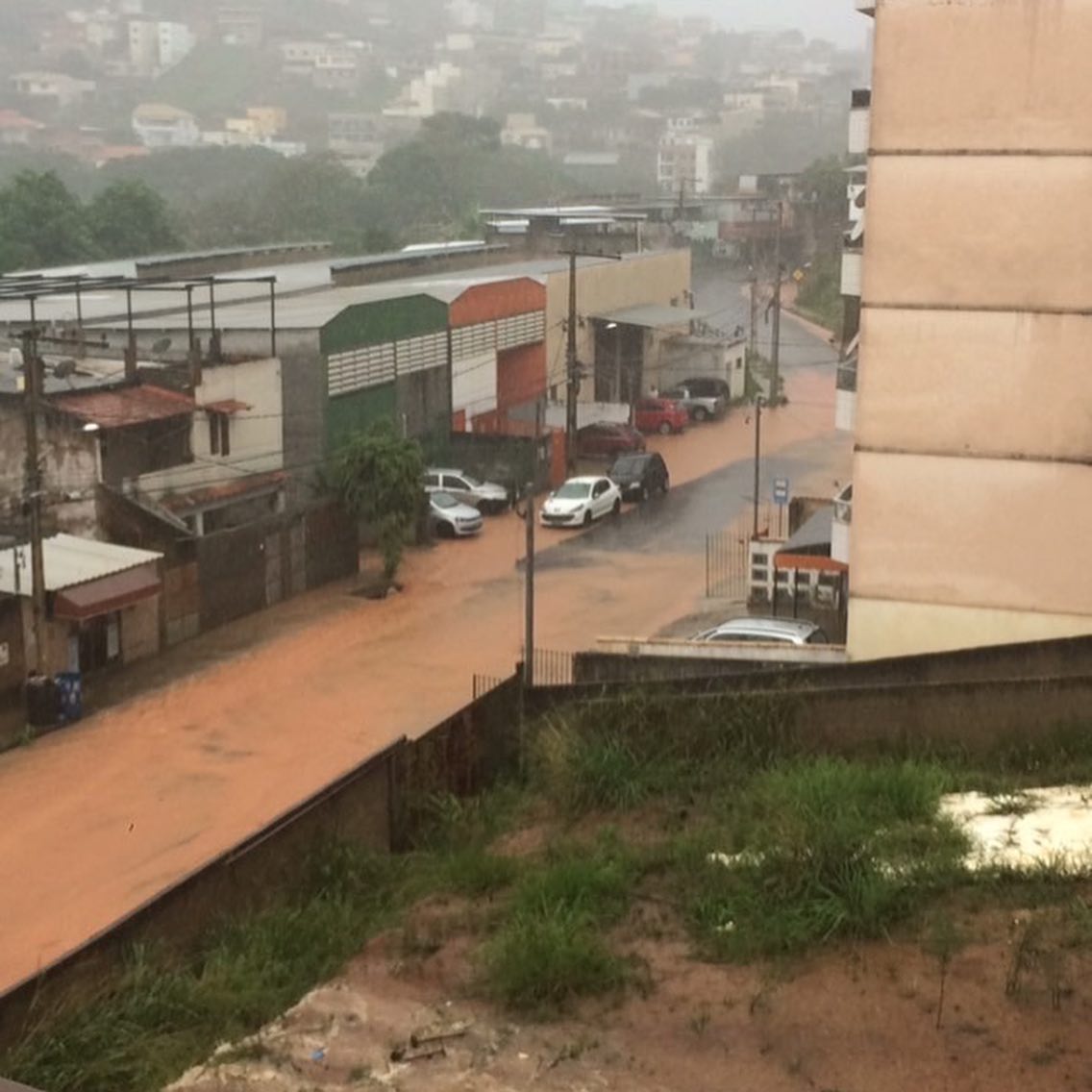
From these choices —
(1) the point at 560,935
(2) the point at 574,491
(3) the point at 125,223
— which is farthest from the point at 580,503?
(3) the point at 125,223

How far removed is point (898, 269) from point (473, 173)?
7400 centimetres

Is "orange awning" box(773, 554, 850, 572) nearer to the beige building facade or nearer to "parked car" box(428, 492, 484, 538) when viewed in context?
the beige building facade

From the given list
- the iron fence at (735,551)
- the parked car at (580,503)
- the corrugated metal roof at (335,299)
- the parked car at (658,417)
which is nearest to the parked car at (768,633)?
the iron fence at (735,551)

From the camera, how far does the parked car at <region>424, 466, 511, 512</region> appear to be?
25.6 metres

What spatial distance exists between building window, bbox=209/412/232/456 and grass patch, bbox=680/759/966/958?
13.0 metres

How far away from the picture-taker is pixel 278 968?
803cm

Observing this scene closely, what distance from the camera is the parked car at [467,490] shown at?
25.6m

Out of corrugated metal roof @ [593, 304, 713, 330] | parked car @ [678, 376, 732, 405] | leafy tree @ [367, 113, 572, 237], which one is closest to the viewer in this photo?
corrugated metal roof @ [593, 304, 713, 330]

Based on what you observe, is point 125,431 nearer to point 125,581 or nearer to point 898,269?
point 125,581

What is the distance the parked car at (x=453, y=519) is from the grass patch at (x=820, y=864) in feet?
48.4

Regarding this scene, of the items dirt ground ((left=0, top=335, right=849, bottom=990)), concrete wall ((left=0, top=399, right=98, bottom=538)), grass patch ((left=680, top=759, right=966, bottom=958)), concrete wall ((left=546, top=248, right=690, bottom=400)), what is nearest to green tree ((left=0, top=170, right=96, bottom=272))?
concrete wall ((left=546, top=248, right=690, bottom=400))

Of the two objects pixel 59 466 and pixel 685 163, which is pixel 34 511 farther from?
pixel 685 163

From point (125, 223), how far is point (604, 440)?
978 inches

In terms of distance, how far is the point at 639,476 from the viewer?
26.9 metres
